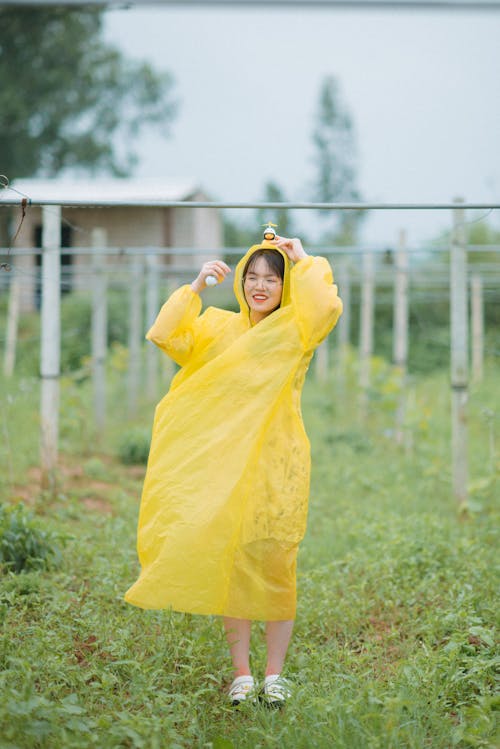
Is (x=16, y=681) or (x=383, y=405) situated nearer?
(x=16, y=681)

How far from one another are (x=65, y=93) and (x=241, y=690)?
69.9 ft

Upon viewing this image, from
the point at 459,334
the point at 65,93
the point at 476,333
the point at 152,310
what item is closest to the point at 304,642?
the point at 459,334

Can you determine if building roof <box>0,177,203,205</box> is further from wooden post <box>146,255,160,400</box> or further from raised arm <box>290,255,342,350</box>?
raised arm <box>290,255,342,350</box>

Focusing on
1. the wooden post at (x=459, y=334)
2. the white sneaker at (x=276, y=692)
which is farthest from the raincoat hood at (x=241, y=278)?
the wooden post at (x=459, y=334)

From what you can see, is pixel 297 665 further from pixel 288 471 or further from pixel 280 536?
pixel 288 471

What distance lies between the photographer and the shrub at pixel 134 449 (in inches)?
274

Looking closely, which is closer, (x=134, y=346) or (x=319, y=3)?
(x=319, y=3)

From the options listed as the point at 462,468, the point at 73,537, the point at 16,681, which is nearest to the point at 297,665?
the point at 16,681

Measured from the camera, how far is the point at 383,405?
813cm

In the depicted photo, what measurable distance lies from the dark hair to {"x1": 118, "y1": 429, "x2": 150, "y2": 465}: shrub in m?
4.18

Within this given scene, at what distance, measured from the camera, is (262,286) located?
115 inches

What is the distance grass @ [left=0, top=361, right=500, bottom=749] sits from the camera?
7.96 ft

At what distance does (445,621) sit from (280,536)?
925mm

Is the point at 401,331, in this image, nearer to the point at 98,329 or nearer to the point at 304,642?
the point at 98,329
